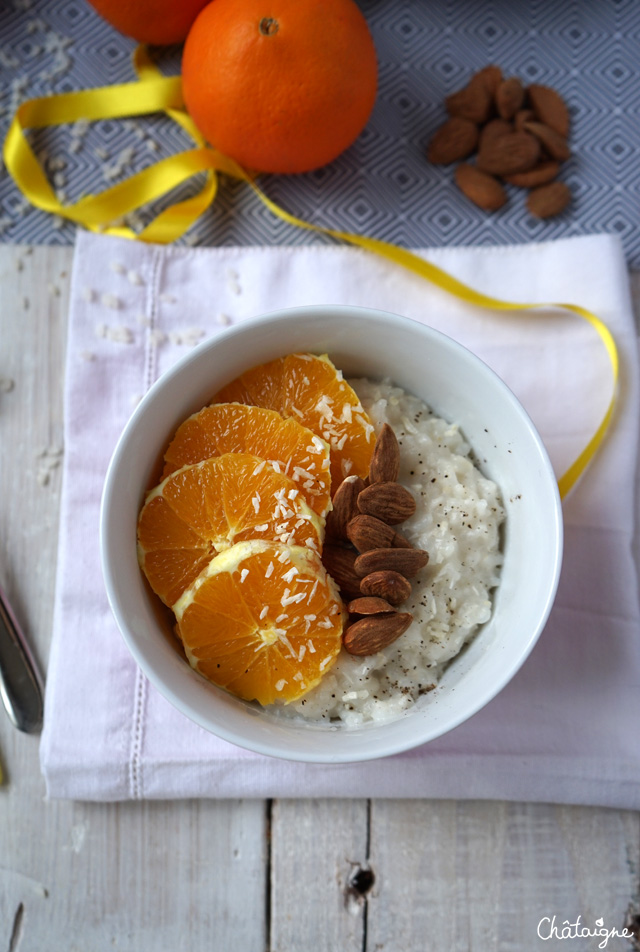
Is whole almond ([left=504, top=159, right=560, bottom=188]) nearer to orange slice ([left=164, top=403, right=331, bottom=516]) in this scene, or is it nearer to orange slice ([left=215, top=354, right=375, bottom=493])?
orange slice ([left=215, top=354, right=375, bottom=493])

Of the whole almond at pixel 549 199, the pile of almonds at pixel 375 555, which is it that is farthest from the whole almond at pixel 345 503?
the whole almond at pixel 549 199

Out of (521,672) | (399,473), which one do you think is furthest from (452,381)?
(521,672)

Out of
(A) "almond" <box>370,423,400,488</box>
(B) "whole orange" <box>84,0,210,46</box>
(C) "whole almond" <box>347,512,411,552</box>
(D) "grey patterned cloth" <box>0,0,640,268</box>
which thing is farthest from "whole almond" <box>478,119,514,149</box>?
(C) "whole almond" <box>347,512,411,552</box>

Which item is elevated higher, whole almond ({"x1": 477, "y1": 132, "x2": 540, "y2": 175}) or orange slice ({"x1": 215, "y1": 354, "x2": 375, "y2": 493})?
whole almond ({"x1": 477, "y1": 132, "x2": 540, "y2": 175})

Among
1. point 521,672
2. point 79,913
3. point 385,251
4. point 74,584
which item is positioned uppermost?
point 385,251

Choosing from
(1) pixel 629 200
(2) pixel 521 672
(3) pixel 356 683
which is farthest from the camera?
(1) pixel 629 200

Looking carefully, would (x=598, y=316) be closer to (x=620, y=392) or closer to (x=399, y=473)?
(x=620, y=392)
